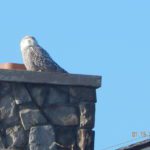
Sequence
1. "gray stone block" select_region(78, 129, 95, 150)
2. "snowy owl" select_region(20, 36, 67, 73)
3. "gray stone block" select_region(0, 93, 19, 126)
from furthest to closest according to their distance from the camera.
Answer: "snowy owl" select_region(20, 36, 67, 73), "gray stone block" select_region(78, 129, 95, 150), "gray stone block" select_region(0, 93, 19, 126)

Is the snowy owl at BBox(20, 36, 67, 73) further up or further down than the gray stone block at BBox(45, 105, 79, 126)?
further up

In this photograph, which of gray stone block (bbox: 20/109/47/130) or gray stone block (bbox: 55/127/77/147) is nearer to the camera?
gray stone block (bbox: 20/109/47/130)

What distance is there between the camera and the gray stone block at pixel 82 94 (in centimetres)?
987

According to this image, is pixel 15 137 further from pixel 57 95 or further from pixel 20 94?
pixel 57 95

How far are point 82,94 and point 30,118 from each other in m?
0.64

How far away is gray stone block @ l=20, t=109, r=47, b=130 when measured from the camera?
9.59 meters

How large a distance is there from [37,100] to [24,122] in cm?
27

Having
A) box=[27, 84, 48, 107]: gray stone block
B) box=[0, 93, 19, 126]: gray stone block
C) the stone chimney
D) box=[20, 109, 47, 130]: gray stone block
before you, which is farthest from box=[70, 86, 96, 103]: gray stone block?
box=[0, 93, 19, 126]: gray stone block

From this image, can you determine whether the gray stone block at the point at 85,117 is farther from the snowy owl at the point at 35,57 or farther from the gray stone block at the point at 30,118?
the snowy owl at the point at 35,57

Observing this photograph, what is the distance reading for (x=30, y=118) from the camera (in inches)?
378

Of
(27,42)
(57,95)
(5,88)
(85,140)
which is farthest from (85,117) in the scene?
(27,42)

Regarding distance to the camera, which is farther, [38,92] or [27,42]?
[27,42]

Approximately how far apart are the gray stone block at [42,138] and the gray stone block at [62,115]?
114mm

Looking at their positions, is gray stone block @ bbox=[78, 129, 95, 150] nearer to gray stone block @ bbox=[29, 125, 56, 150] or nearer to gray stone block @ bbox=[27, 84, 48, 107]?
gray stone block @ bbox=[29, 125, 56, 150]
